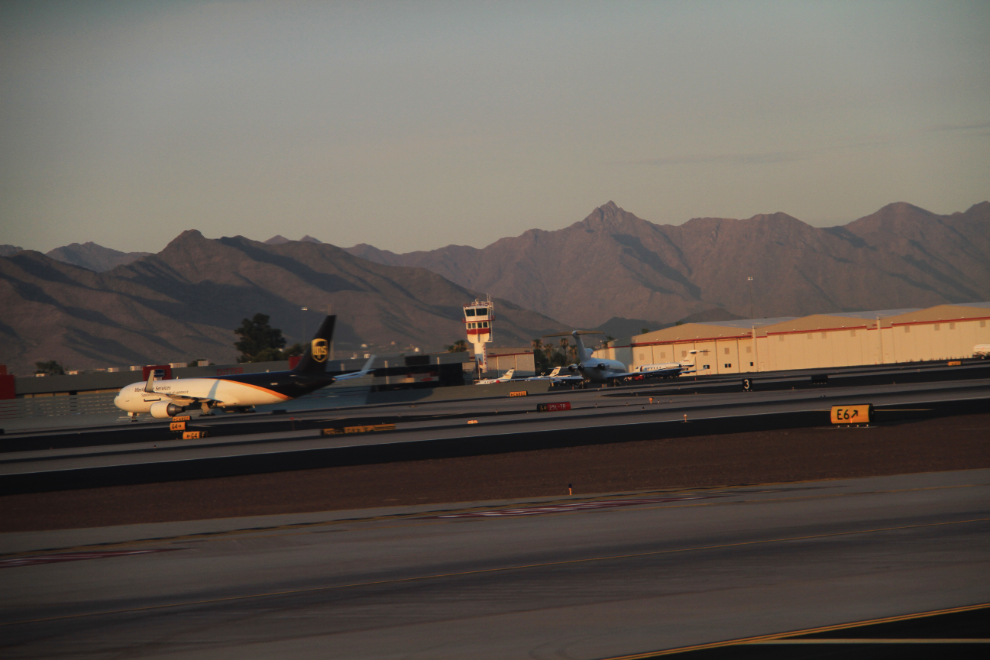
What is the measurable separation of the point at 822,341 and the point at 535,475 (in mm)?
132370

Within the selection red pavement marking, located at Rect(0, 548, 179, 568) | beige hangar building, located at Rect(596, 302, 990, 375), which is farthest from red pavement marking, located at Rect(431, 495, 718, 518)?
beige hangar building, located at Rect(596, 302, 990, 375)

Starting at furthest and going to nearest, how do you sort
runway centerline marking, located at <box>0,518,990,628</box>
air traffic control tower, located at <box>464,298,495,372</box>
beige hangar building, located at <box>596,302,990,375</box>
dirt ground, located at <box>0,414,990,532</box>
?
air traffic control tower, located at <box>464,298,495,372</box>
beige hangar building, located at <box>596,302,990,375</box>
dirt ground, located at <box>0,414,990,532</box>
runway centerline marking, located at <box>0,518,990,628</box>

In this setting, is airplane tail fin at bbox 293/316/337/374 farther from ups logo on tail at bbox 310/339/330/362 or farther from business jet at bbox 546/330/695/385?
business jet at bbox 546/330/695/385

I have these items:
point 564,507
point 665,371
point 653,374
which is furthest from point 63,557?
point 665,371

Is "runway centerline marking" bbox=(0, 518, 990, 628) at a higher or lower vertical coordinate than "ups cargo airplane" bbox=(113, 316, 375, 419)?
lower

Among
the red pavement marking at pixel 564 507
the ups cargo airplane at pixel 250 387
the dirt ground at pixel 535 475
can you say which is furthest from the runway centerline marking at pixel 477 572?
the ups cargo airplane at pixel 250 387

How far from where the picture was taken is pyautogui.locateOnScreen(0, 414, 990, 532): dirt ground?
23.5 m

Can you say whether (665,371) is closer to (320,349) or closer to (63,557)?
(320,349)

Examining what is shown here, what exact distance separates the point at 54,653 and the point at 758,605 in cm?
827

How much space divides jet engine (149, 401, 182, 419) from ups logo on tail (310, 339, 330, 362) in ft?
42.6

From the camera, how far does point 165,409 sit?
72.4 m

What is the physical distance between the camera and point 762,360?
153 metres

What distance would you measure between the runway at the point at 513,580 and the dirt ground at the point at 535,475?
14.9ft

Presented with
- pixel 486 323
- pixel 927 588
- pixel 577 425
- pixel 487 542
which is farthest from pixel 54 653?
pixel 486 323
